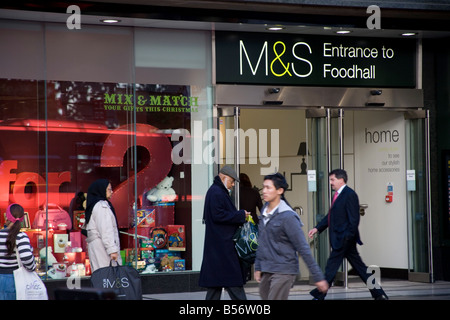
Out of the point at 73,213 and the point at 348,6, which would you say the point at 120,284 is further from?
the point at 348,6

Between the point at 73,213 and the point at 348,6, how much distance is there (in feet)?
16.9

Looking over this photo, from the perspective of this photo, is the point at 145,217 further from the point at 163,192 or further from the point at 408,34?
the point at 408,34

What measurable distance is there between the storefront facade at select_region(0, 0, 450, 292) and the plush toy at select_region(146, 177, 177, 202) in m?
0.02

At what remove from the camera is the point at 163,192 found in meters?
13.3

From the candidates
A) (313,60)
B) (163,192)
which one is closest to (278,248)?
(163,192)

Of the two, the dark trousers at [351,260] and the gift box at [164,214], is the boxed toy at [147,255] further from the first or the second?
the dark trousers at [351,260]

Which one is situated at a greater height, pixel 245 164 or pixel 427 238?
pixel 245 164

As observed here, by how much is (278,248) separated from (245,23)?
5.67m

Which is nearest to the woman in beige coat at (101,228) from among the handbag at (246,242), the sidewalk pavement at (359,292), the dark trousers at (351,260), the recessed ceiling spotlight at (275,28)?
the handbag at (246,242)

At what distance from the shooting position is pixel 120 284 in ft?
29.5

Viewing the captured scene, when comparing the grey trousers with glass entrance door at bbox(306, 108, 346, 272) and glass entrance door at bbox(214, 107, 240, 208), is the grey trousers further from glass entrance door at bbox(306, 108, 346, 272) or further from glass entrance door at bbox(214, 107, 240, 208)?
glass entrance door at bbox(306, 108, 346, 272)
